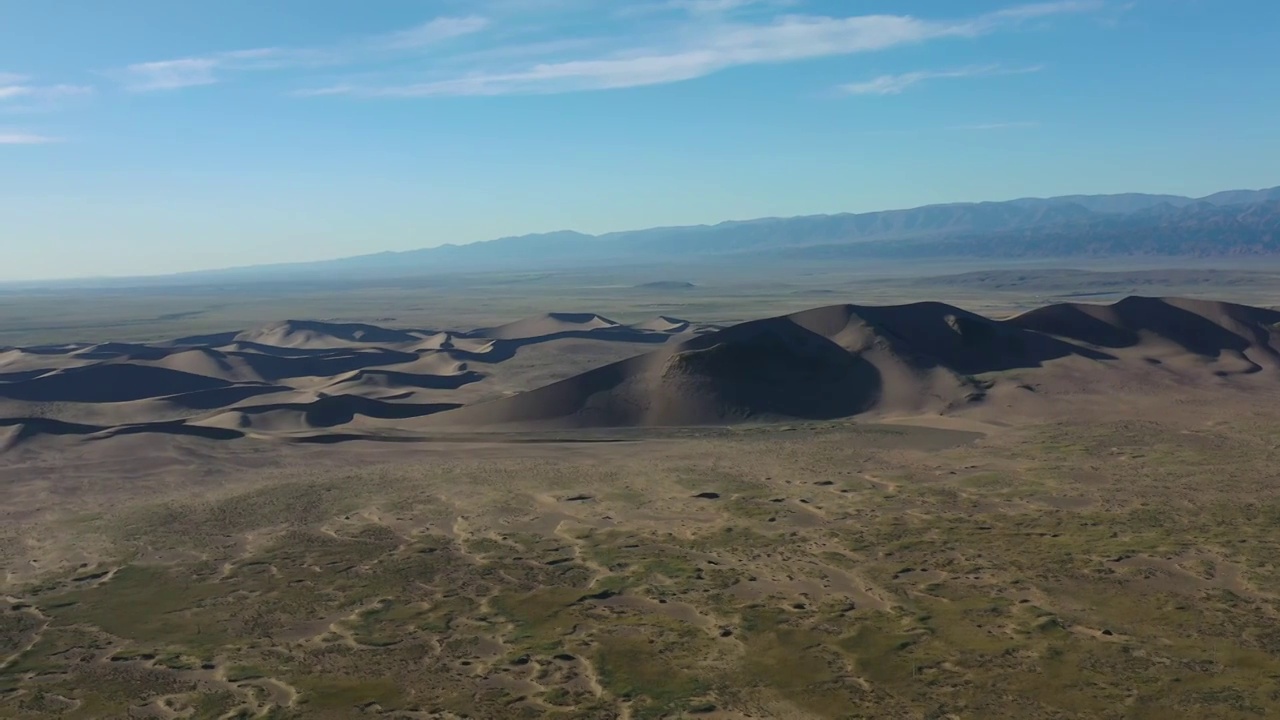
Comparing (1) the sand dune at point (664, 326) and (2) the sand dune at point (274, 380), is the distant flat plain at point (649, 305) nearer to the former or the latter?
(1) the sand dune at point (664, 326)

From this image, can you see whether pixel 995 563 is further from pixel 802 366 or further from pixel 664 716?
pixel 802 366

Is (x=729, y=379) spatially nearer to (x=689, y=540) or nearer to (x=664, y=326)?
(x=689, y=540)

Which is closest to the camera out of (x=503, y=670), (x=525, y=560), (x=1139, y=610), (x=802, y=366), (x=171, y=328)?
(x=503, y=670)

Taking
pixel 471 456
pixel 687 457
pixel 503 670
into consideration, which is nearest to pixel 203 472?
pixel 471 456

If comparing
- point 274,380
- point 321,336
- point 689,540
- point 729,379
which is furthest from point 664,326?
point 689,540

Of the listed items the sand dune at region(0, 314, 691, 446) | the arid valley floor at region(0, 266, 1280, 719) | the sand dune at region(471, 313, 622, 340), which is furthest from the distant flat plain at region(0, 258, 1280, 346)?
the arid valley floor at region(0, 266, 1280, 719)

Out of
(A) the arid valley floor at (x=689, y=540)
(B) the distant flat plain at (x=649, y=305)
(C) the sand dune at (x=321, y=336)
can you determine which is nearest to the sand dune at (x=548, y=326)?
(C) the sand dune at (x=321, y=336)
